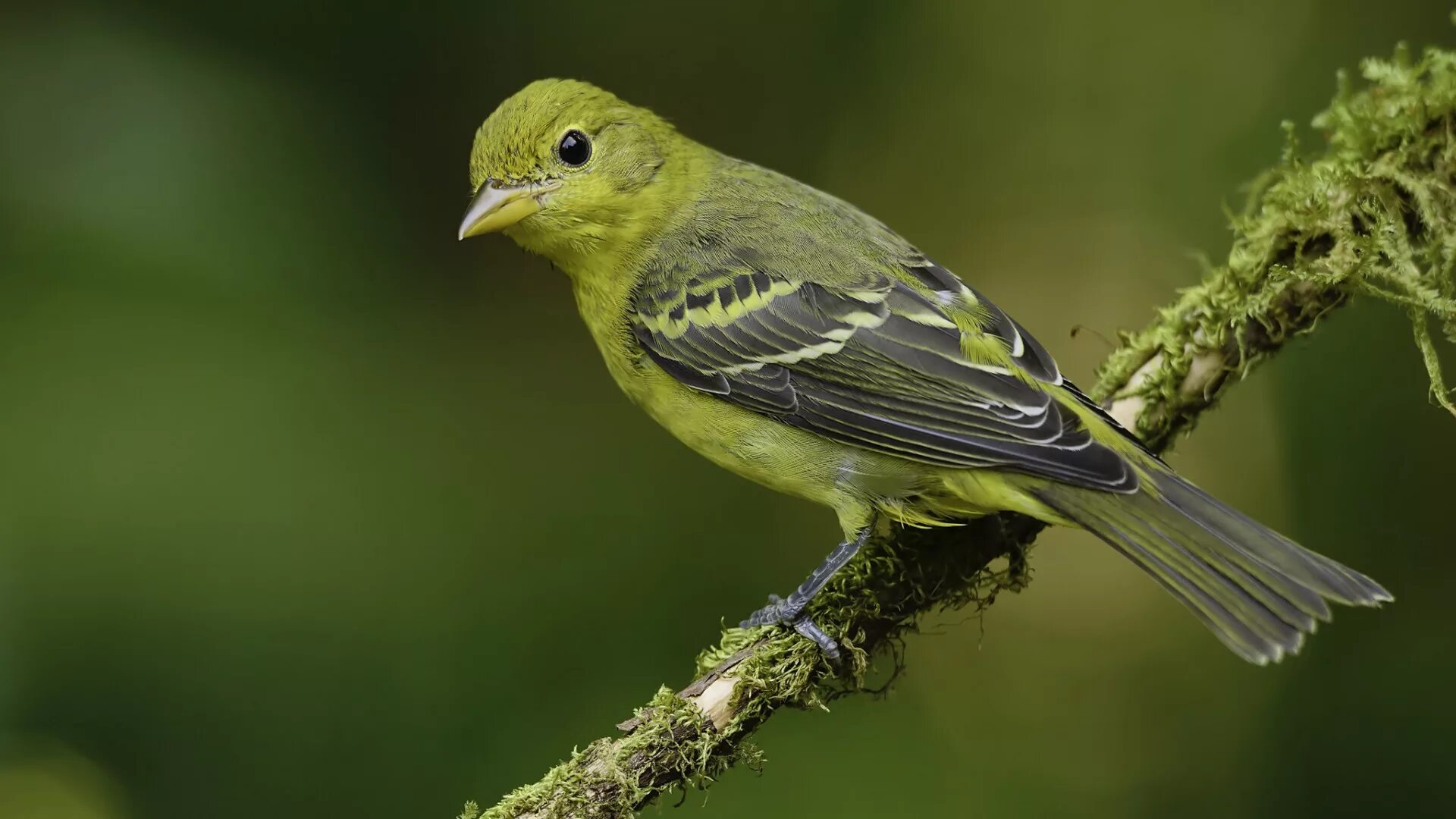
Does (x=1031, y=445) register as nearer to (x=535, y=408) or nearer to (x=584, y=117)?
(x=584, y=117)

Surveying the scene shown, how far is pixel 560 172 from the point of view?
361 cm

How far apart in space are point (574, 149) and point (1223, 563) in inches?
82.8

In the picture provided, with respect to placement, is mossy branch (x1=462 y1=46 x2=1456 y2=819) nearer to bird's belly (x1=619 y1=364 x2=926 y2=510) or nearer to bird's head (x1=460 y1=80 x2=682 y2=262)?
bird's belly (x1=619 y1=364 x2=926 y2=510)

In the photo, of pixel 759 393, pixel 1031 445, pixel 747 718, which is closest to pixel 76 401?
pixel 759 393

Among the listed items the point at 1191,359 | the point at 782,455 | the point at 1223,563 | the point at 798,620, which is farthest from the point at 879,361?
the point at 1223,563

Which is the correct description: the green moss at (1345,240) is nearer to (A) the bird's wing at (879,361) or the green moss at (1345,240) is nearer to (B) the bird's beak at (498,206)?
(A) the bird's wing at (879,361)

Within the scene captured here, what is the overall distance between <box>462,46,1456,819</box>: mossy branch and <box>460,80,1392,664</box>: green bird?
0.13 m

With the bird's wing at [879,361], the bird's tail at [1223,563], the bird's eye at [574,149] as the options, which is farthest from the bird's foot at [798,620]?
the bird's eye at [574,149]

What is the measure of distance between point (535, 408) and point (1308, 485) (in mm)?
2999

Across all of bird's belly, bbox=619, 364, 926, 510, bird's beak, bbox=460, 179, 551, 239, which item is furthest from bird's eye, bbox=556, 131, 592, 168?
bird's belly, bbox=619, 364, 926, 510

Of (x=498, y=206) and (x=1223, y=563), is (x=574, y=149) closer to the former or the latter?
(x=498, y=206)

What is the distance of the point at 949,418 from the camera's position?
3.10 m

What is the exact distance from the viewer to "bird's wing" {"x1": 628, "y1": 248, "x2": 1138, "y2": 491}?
119 inches

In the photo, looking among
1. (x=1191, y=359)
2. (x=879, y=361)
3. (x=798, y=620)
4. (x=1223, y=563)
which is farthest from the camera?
(x=1191, y=359)
